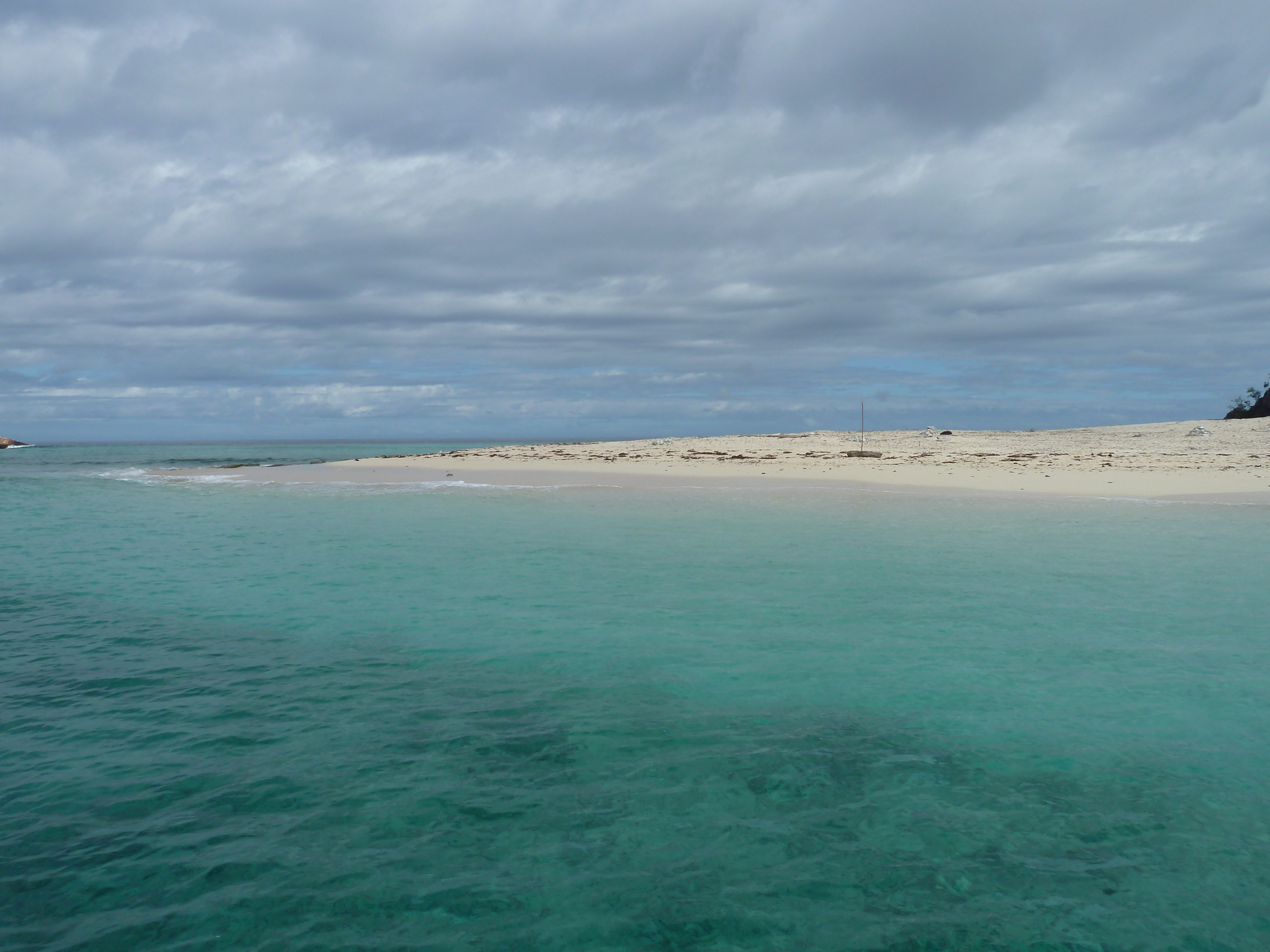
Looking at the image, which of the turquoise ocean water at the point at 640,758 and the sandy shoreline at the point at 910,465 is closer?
the turquoise ocean water at the point at 640,758

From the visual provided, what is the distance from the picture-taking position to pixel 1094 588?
1264 cm

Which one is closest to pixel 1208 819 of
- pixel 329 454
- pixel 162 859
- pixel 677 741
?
pixel 677 741

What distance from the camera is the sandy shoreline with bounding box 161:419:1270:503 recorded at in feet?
101

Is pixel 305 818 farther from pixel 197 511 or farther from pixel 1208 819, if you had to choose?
pixel 197 511

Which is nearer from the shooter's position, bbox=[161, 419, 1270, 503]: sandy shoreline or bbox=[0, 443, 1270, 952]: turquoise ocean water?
bbox=[0, 443, 1270, 952]: turquoise ocean water

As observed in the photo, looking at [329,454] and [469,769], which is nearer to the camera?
[469,769]

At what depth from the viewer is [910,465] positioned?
133 feet

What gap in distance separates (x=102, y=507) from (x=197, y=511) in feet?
15.8

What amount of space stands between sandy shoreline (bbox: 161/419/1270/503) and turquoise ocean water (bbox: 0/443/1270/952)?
16.9 metres

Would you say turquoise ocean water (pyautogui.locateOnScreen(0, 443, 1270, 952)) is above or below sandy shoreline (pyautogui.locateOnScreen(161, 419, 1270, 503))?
below

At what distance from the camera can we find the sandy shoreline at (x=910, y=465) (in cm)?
3064

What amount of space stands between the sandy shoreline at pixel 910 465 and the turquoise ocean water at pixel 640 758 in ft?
55.4

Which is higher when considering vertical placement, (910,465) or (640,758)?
(910,465)

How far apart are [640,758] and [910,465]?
36894 millimetres
